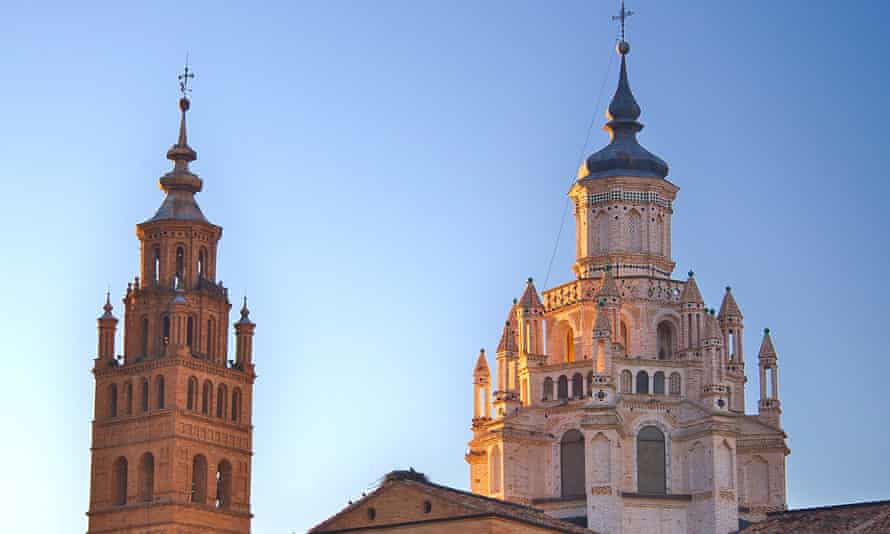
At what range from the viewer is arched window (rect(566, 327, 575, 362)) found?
95562mm

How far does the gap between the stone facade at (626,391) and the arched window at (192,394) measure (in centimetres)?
1629

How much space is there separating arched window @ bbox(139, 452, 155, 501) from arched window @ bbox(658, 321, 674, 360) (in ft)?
84.6

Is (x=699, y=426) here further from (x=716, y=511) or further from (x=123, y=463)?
(x=123, y=463)

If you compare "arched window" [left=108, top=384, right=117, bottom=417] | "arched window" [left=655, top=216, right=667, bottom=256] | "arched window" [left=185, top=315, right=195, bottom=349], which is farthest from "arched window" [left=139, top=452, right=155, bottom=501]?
"arched window" [left=655, top=216, right=667, bottom=256]

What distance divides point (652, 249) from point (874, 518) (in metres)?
16.6

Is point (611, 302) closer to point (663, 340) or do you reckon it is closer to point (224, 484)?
point (663, 340)

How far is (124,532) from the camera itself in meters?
106

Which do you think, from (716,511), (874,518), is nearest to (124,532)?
(716,511)

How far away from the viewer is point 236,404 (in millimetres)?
110875

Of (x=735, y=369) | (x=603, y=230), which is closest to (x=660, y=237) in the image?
(x=603, y=230)

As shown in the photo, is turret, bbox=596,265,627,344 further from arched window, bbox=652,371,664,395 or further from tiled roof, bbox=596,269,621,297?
arched window, bbox=652,371,664,395

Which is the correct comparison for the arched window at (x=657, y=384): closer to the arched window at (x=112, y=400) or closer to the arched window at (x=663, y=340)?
the arched window at (x=663, y=340)

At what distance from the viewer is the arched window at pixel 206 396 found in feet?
356

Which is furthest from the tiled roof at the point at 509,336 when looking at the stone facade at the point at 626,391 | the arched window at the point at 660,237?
the arched window at the point at 660,237
